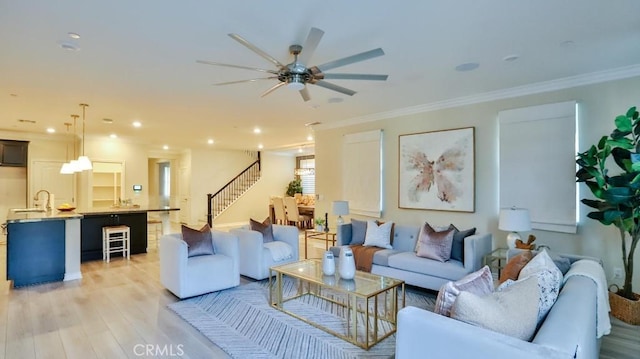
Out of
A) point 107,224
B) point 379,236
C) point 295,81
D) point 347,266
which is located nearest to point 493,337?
point 347,266

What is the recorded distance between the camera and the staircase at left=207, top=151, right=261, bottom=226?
11289 mm

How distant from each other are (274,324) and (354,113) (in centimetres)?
400

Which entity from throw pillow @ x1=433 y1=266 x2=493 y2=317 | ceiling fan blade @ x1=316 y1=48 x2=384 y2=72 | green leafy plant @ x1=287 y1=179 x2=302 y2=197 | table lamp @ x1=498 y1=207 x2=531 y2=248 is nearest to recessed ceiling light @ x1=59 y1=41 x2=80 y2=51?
ceiling fan blade @ x1=316 y1=48 x2=384 y2=72

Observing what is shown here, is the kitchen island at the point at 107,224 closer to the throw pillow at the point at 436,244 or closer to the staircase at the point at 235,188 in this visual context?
the staircase at the point at 235,188

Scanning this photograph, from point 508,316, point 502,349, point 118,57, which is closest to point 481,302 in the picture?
point 508,316

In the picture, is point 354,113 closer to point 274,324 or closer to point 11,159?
Result: point 274,324

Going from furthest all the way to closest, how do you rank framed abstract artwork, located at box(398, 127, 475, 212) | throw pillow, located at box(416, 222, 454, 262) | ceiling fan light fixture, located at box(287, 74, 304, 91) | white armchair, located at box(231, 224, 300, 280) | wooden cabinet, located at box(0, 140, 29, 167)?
wooden cabinet, located at box(0, 140, 29, 167), framed abstract artwork, located at box(398, 127, 475, 212), white armchair, located at box(231, 224, 300, 280), throw pillow, located at box(416, 222, 454, 262), ceiling fan light fixture, located at box(287, 74, 304, 91)

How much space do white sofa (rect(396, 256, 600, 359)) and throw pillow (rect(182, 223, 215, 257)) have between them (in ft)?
10.6

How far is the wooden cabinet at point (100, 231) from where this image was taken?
6.26 m

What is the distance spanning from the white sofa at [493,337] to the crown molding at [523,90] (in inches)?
Answer: 130

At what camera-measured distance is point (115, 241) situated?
6523 millimetres

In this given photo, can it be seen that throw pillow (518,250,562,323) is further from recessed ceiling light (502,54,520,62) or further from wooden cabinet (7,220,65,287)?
wooden cabinet (7,220,65,287)

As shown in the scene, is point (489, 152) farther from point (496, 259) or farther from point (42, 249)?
point (42, 249)

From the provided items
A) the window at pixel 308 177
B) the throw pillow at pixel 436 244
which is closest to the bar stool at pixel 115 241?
the throw pillow at pixel 436 244
